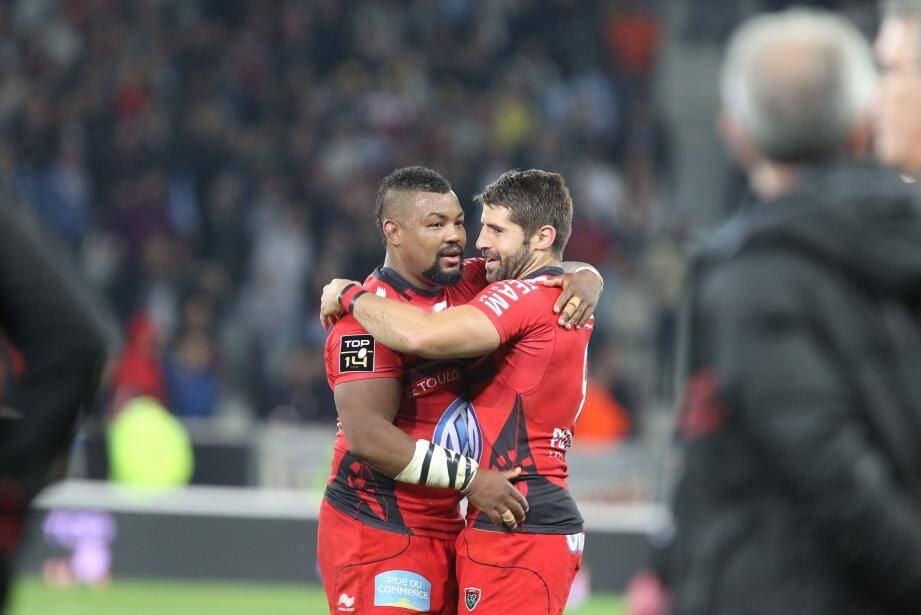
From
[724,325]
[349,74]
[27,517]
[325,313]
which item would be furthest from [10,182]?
[349,74]

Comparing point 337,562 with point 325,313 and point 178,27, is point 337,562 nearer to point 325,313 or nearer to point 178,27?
point 325,313

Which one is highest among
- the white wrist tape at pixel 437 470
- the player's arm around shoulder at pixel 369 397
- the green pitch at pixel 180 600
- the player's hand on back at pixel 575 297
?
the player's hand on back at pixel 575 297

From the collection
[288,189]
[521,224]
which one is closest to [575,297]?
[521,224]

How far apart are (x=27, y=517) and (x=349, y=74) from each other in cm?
1442

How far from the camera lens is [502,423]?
15.3 feet

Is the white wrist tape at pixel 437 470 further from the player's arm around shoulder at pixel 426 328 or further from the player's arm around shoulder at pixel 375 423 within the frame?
the player's arm around shoulder at pixel 426 328

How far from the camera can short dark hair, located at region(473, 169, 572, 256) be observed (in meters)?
4.85

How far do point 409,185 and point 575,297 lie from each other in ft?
2.33

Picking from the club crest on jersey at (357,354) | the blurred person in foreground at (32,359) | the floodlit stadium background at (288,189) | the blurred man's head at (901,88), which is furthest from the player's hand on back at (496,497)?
the floodlit stadium background at (288,189)

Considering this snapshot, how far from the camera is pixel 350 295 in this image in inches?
183

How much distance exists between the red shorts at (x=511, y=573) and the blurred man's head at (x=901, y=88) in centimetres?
181

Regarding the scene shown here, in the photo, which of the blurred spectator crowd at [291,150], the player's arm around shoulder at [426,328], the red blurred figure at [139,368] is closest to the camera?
the player's arm around shoulder at [426,328]

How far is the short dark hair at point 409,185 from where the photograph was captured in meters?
4.93

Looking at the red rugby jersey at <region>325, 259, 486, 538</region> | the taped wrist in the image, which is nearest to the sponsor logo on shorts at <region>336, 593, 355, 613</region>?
the red rugby jersey at <region>325, 259, 486, 538</region>
